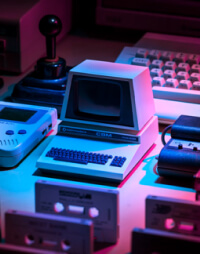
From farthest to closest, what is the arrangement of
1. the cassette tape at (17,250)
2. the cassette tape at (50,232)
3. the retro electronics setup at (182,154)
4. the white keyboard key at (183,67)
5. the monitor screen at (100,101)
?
the white keyboard key at (183,67) < the monitor screen at (100,101) < the retro electronics setup at (182,154) < the cassette tape at (50,232) < the cassette tape at (17,250)

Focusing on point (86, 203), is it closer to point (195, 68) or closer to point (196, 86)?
point (196, 86)

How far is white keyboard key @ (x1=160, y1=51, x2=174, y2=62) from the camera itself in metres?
1.80

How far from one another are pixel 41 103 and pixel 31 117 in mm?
158

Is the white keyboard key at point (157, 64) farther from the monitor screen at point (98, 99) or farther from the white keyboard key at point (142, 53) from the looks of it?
the monitor screen at point (98, 99)

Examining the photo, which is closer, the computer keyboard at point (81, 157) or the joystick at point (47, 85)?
the computer keyboard at point (81, 157)

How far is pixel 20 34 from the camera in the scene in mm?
1795

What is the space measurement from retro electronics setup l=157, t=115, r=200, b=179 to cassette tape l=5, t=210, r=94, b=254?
37cm

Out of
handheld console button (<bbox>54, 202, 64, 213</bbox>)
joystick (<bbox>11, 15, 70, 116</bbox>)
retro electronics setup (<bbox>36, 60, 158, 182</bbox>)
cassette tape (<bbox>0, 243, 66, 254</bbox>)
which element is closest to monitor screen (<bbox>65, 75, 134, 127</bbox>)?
retro electronics setup (<bbox>36, 60, 158, 182</bbox>)

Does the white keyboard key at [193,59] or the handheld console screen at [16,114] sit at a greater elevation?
the white keyboard key at [193,59]

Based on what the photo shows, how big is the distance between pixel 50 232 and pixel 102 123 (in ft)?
1.58

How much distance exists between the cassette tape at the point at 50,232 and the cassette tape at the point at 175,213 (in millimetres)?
141

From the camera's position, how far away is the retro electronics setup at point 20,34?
1.80 m

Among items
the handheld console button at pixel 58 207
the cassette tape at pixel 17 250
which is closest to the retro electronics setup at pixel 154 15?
the handheld console button at pixel 58 207

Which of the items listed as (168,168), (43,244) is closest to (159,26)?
(168,168)
